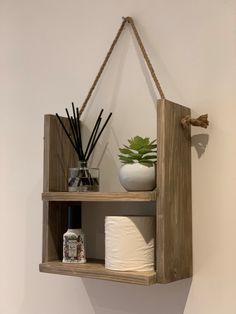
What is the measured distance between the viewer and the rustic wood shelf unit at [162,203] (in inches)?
37.6

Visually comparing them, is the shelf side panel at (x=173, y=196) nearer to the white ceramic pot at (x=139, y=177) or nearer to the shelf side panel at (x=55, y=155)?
the white ceramic pot at (x=139, y=177)

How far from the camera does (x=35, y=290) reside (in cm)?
135

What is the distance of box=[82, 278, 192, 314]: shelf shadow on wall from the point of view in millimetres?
1062

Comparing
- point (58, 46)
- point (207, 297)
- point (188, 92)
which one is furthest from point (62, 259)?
point (58, 46)

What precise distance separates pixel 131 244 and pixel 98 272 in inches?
4.0

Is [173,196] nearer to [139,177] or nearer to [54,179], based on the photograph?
[139,177]

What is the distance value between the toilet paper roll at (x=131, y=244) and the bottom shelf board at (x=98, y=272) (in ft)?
0.07

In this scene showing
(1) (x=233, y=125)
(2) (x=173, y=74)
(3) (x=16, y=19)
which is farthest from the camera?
(3) (x=16, y=19)

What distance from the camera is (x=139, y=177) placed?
1.01m

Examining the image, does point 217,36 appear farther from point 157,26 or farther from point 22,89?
point 22,89

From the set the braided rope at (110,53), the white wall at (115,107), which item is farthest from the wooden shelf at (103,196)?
the braided rope at (110,53)

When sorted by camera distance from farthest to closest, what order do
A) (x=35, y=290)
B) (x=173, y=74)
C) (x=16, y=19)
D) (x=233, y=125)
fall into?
(x=16, y=19) → (x=35, y=290) → (x=173, y=74) → (x=233, y=125)

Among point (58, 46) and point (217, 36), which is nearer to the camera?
point (217, 36)

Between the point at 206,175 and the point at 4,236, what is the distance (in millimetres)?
742
